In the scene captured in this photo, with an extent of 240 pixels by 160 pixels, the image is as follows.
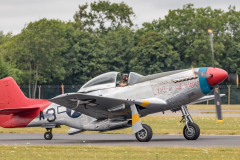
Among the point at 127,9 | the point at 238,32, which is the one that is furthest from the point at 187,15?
the point at 127,9

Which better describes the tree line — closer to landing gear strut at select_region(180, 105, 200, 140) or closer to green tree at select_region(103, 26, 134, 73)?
green tree at select_region(103, 26, 134, 73)

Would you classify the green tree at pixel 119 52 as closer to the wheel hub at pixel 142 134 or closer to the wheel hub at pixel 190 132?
the wheel hub at pixel 190 132

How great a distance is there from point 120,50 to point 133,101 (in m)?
42.5

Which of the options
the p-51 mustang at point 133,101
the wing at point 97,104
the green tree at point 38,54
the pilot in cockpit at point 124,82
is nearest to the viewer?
the wing at point 97,104

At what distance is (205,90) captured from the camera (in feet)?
42.0

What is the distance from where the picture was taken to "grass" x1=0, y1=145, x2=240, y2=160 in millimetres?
8992

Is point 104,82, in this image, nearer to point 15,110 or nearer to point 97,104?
point 97,104

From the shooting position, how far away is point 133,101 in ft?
41.5

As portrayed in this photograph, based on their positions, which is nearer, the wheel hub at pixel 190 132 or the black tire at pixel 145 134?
the black tire at pixel 145 134

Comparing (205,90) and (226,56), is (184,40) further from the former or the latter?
(205,90)

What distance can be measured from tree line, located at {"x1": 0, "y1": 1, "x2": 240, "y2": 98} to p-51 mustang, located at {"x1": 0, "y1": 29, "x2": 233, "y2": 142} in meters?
30.2

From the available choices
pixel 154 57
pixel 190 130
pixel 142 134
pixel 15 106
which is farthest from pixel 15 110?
pixel 154 57

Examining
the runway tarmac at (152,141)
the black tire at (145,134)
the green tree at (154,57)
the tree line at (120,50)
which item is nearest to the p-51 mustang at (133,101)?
the black tire at (145,134)

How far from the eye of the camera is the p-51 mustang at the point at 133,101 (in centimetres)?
1260
